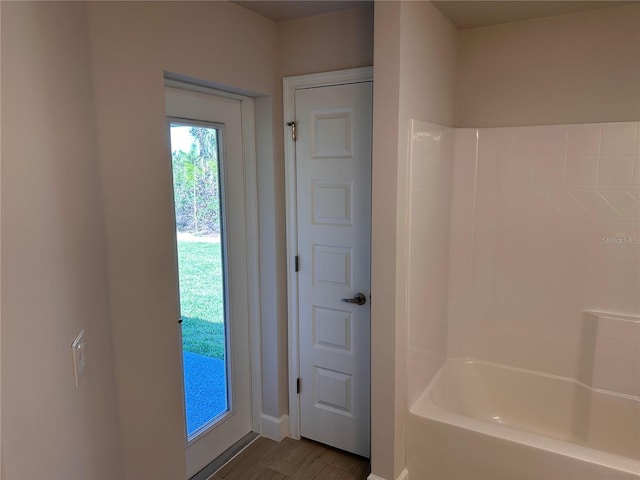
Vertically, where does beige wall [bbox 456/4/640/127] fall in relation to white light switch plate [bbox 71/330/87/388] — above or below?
above

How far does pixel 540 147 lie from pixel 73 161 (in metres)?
2.18

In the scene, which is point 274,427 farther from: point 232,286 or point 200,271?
point 200,271

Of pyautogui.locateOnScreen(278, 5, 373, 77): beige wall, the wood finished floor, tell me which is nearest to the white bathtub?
the wood finished floor

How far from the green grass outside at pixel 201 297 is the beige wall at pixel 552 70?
1.58m

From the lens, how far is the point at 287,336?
2879mm

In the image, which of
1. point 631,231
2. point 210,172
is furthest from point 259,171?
point 631,231

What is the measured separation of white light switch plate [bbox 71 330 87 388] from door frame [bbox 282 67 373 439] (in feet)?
4.95

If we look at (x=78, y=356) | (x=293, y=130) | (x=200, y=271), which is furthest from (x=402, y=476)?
(x=293, y=130)

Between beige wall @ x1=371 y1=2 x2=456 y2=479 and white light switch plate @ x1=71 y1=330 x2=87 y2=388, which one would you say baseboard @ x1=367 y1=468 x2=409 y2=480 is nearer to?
beige wall @ x1=371 y1=2 x2=456 y2=479

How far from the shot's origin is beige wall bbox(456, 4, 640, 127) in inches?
89.4

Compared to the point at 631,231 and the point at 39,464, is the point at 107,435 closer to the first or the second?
the point at 39,464

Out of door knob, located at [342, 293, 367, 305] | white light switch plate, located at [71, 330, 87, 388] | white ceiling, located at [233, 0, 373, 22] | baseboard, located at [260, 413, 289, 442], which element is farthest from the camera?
baseboard, located at [260, 413, 289, 442]

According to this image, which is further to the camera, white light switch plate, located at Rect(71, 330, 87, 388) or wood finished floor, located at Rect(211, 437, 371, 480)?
wood finished floor, located at Rect(211, 437, 371, 480)

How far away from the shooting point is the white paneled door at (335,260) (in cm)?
254
